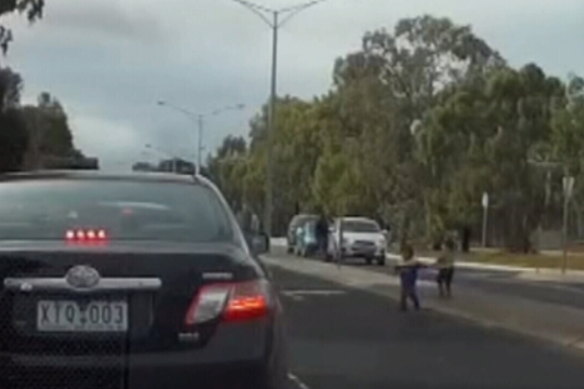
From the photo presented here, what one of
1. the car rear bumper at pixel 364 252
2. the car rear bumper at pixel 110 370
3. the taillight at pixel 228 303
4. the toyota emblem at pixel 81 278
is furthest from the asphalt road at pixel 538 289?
the toyota emblem at pixel 81 278

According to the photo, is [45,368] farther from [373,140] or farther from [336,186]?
[336,186]

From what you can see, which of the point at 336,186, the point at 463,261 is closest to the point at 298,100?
the point at 336,186

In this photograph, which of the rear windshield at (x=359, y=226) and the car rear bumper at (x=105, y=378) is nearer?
the car rear bumper at (x=105, y=378)

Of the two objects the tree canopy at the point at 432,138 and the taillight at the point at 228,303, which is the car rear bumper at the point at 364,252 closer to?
the tree canopy at the point at 432,138

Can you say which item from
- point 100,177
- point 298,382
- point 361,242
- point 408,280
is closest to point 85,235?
point 100,177

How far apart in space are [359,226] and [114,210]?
51636mm

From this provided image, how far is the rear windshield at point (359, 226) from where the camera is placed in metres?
58.8

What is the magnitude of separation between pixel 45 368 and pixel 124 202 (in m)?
1.43

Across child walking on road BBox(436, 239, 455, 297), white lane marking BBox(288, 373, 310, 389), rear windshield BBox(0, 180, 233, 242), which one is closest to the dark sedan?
rear windshield BBox(0, 180, 233, 242)

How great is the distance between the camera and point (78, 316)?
6.77 m

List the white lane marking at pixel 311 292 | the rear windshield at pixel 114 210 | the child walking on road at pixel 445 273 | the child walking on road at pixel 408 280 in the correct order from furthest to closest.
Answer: the white lane marking at pixel 311 292 → the child walking on road at pixel 445 273 → the child walking on road at pixel 408 280 → the rear windshield at pixel 114 210

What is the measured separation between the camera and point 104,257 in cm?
680

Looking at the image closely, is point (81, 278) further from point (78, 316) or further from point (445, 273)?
point (445, 273)

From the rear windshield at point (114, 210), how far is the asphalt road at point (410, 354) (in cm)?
601
